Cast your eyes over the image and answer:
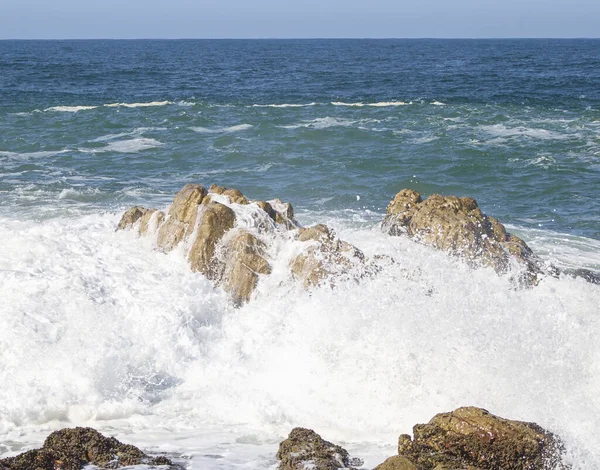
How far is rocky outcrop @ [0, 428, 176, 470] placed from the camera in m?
6.48

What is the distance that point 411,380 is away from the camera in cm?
862

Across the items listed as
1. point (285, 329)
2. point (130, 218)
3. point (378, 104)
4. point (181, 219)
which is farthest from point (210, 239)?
point (378, 104)

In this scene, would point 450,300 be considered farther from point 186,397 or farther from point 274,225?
point 186,397

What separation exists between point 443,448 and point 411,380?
6.31 ft

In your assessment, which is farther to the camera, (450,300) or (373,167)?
(373,167)

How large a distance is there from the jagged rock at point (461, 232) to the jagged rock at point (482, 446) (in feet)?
15.3

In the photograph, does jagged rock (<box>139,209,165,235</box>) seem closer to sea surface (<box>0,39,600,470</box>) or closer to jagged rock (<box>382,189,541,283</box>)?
sea surface (<box>0,39,600,470</box>)

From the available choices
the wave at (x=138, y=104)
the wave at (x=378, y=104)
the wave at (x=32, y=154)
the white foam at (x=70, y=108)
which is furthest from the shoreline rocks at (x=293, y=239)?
the wave at (x=138, y=104)

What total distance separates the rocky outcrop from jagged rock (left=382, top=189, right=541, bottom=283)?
601 cm

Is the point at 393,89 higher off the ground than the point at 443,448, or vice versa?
the point at 393,89

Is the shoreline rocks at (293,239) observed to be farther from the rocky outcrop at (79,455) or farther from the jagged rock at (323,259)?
the rocky outcrop at (79,455)

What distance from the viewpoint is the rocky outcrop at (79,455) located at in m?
6.48

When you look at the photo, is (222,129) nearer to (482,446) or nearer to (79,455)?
(79,455)

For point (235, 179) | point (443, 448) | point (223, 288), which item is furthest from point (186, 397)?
point (235, 179)
